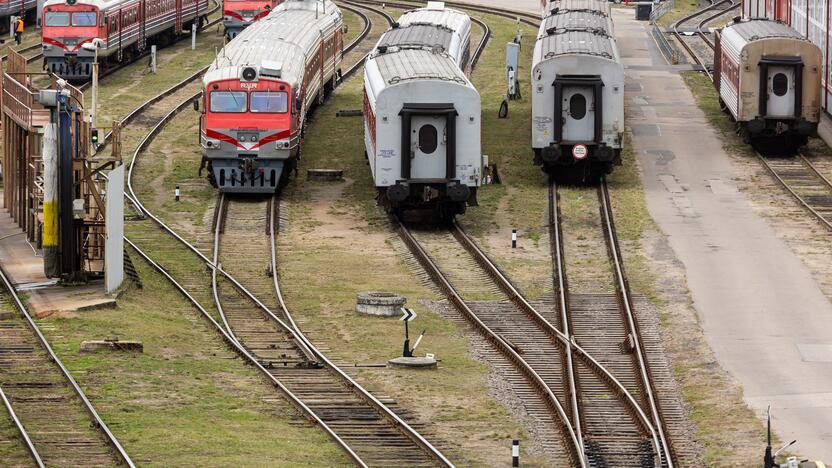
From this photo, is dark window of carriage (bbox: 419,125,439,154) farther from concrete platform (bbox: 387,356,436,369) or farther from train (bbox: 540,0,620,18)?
train (bbox: 540,0,620,18)

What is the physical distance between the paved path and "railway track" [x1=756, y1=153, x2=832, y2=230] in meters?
1.35

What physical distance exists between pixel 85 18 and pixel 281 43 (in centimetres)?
1633

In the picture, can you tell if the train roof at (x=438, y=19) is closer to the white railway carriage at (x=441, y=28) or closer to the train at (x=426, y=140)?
the white railway carriage at (x=441, y=28)

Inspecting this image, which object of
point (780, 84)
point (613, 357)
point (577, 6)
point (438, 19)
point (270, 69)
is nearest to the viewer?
point (613, 357)

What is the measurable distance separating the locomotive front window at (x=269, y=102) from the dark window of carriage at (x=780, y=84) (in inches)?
589

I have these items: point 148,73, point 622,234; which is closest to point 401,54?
point 622,234

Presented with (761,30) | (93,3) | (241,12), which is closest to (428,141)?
(761,30)

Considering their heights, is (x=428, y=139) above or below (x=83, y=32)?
below

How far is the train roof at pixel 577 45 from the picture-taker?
150 ft

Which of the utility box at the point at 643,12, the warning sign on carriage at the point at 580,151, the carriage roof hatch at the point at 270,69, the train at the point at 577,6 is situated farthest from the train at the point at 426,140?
the utility box at the point at 643,12

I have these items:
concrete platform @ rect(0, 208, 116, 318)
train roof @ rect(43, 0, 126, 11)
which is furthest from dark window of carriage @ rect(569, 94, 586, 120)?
train roof @ rect(43, 0, 126, 11)

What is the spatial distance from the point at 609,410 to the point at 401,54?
20450 millimetres

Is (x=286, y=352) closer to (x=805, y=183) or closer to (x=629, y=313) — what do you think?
(x=629, y=313)

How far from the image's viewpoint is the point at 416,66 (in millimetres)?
42469
